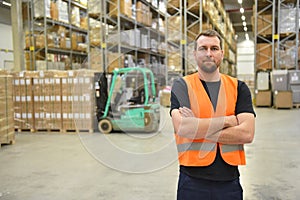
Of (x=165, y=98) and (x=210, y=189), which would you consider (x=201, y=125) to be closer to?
(x=210, y=189)

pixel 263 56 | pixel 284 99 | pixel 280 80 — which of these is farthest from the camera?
pixel 263 56

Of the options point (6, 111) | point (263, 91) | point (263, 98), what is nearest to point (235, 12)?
point (263, 91)

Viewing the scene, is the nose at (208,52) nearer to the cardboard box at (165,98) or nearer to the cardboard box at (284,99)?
the cardboard box at (165,98)

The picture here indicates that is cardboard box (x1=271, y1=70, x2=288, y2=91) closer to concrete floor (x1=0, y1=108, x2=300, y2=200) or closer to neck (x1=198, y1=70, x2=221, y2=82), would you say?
concrete floor (x1=0, y1=108, x2=300, y2=200)

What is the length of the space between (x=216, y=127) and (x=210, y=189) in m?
0.35

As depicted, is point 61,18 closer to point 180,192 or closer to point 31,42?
point 31,42

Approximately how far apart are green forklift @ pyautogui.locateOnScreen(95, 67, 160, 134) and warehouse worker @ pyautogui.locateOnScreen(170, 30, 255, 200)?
190 inches

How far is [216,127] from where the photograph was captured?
1.51 m

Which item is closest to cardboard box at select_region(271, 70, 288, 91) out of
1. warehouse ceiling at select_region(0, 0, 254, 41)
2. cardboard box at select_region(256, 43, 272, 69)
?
cardboard box at select_region(256, 43, 272, 69)

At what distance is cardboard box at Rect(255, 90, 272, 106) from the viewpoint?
11453mm

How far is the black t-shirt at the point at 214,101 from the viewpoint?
5.09ft

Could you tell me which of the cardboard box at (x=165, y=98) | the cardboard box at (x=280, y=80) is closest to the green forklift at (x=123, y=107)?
the cardboard box at (x=165, y=98)

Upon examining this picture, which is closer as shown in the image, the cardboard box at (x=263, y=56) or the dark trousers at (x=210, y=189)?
the dark trousers at (x=210, y=189)

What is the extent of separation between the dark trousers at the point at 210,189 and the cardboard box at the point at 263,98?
10694 millimetres
